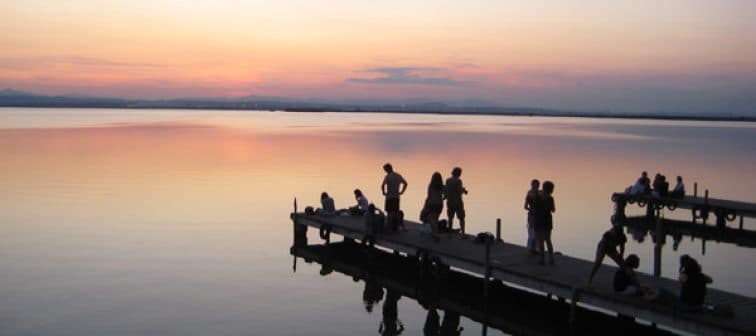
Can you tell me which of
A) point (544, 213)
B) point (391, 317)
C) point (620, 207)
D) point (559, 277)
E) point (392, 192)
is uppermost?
point (544, 213)

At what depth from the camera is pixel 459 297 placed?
17.9m

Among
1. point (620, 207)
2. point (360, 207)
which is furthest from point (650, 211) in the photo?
point (360, 207)

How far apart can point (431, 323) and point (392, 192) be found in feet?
13.6

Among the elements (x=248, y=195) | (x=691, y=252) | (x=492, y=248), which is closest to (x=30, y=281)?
(x=492, y=248)

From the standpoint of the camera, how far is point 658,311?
12430 millimetres

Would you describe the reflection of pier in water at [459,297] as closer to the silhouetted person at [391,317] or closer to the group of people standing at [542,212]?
the silhouetted person at [391,317]

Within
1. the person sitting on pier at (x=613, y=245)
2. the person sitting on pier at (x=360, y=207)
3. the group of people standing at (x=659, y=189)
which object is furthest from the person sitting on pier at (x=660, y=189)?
the person sitting on pier at (x=613, y=245)

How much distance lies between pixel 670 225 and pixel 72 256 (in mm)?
23665

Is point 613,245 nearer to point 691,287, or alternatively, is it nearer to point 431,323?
point 691,287

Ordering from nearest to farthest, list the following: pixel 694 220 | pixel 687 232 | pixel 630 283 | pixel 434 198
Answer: pixel 630 283, pixel 434 198, pixel 687 232, pixel 694 220

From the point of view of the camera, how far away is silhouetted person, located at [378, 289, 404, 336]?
621 inches

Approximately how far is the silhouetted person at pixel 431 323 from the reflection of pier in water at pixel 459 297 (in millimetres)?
23

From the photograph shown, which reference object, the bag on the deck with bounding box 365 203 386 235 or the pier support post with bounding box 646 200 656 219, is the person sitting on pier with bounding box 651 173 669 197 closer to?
the pier support post with bounding box 646 200 656 219

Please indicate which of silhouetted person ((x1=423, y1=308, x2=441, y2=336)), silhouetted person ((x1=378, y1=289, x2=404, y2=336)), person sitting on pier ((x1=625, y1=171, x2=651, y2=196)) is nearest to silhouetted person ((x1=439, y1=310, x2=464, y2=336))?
silhouetted person ((x1=423, y1=308, x2=441, y2=336))
